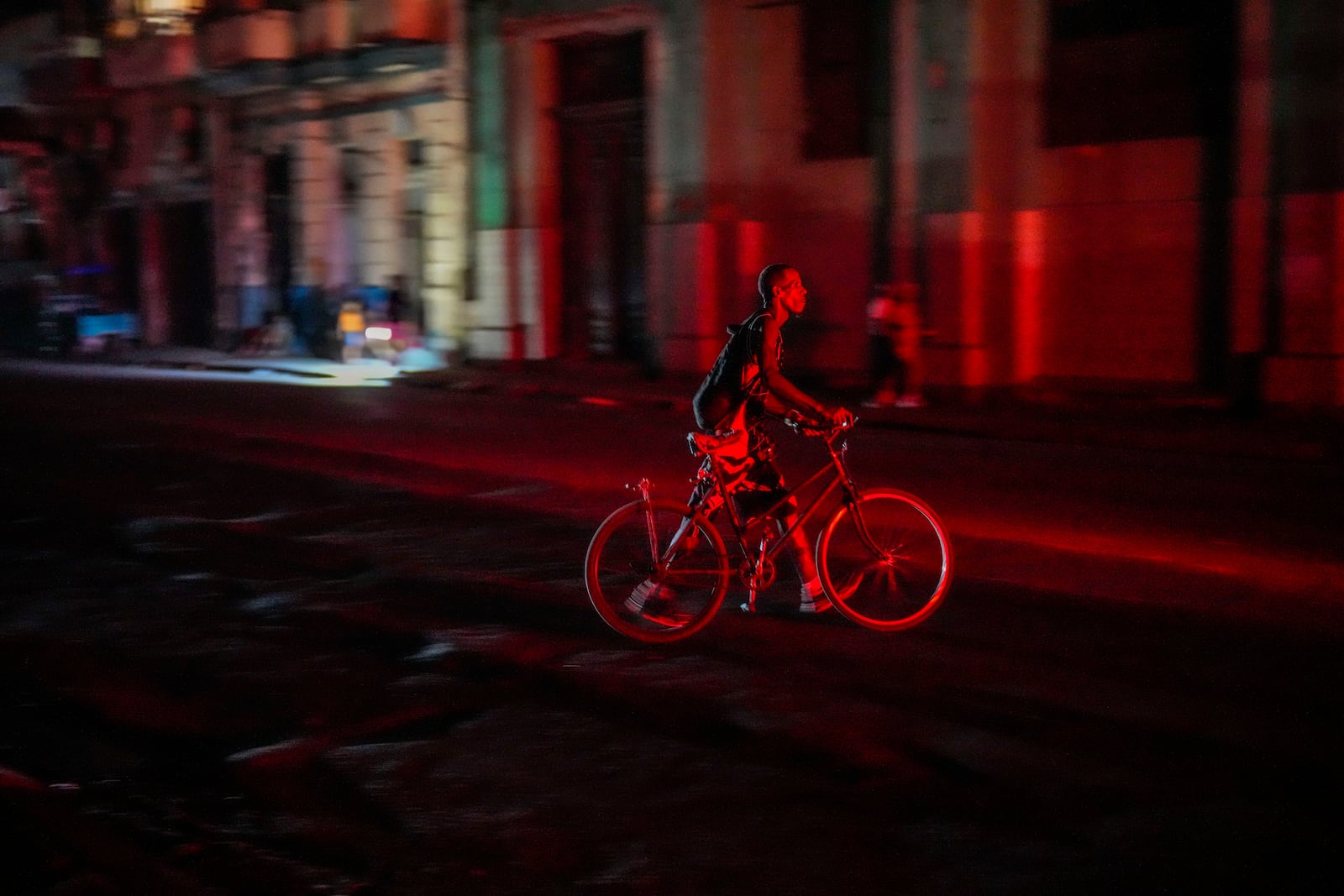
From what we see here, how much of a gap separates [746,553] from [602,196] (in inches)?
785

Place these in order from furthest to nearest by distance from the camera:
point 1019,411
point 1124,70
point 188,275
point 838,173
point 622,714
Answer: point 188,275 → point 838,173 → point 1124,70 → point 1019,411 → point 622,714

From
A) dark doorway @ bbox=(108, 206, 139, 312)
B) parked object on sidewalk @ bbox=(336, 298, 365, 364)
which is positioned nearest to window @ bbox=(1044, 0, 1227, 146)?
parked object on sidewalk @ bbox=(336, 298, 365, 364)

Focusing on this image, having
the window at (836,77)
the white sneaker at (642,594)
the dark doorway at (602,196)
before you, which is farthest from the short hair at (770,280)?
the dark doorway at (602,196)

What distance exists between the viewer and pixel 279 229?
114 feet

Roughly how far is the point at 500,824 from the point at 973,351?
16285mm

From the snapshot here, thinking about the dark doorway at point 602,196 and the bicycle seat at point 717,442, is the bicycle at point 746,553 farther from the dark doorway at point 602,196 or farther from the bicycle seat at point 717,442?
the dark doorway at point 602,196

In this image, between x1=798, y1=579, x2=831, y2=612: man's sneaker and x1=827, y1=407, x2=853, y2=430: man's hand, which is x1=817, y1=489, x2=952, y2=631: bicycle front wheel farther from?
x1=827, y1=407, x2=853, y2=430: man's hand

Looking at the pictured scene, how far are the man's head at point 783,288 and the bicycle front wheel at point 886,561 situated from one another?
973 millimetres

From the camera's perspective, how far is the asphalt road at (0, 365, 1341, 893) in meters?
4.41

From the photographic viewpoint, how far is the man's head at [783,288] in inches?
265

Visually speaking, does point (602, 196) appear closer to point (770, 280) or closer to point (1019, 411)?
point (1019, 411)

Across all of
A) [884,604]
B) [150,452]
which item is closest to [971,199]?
[150,452]

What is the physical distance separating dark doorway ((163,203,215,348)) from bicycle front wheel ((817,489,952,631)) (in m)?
32.8

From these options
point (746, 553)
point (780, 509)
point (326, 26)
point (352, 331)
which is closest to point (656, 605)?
point (746, 553)
